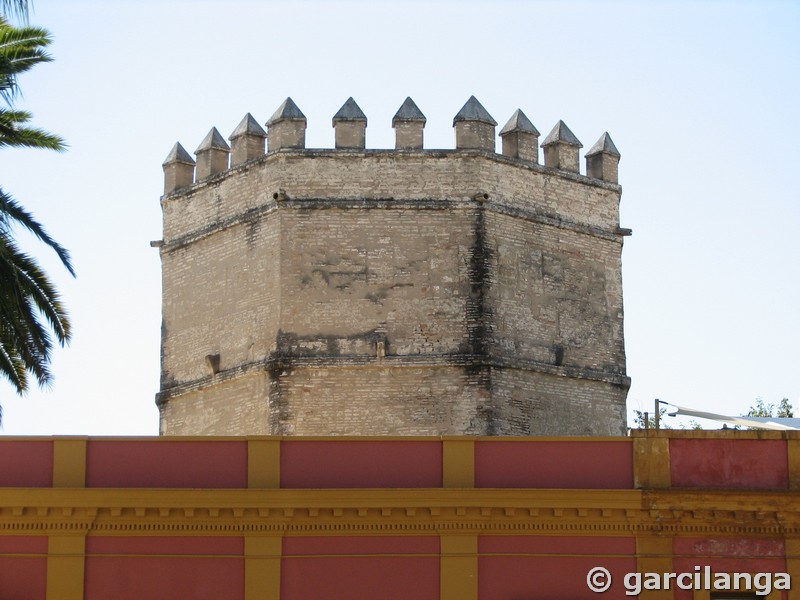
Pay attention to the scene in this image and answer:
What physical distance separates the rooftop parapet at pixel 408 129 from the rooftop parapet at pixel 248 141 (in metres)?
2.43

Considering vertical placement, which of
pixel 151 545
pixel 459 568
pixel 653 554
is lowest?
pixel 459 568

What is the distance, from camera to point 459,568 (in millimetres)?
23312

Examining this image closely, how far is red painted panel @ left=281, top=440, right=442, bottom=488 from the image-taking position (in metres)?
23.7

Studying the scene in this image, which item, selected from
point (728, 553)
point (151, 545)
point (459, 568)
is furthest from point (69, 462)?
point (728, 553)

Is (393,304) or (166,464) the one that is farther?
(393,304)

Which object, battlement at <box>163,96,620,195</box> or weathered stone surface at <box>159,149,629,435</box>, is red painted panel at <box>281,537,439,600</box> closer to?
weathered stone surface at <box>159,149,629,435</box>

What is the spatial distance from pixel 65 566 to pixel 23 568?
52 centimetres

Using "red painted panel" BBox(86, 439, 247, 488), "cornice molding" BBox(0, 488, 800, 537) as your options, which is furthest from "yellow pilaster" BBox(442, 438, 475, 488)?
"red painted panel" BBox(86, 439, 247, 488)

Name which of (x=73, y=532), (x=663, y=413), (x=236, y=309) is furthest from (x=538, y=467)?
(x=663, y=413)

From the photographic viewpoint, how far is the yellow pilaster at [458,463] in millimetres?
23719

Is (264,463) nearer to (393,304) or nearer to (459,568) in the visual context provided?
(459,568)

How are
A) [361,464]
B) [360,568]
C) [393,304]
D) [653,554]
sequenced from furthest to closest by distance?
[393,304] → [361,464] → [653,554] → [360,568]

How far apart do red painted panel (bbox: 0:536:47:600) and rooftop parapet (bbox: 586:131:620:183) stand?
14317 millimetres

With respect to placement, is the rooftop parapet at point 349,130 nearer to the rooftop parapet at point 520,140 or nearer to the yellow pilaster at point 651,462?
the rooftop parapet at point 520,140
